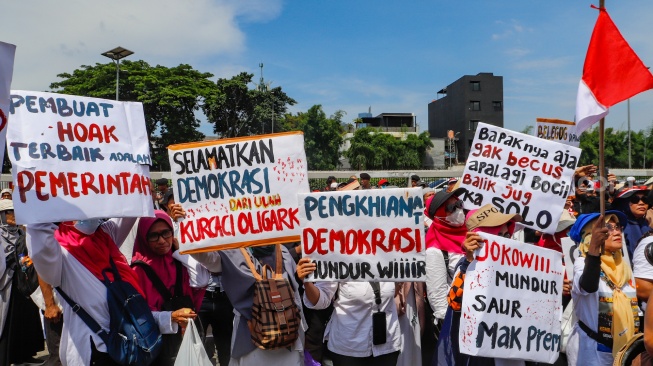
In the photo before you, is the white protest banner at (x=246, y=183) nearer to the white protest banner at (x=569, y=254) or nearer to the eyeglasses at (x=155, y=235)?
the eyeglasses at (x=155, y=235)

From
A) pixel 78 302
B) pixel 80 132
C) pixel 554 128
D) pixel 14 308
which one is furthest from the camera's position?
pixel 554 128

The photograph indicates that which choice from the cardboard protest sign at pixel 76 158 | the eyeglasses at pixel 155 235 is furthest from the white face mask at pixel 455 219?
the cardboard protest sign at pixel 76 158

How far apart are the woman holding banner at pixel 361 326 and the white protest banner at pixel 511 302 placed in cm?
83

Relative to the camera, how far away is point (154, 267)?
4.16 m

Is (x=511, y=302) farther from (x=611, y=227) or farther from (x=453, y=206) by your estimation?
(x=453, y=206)

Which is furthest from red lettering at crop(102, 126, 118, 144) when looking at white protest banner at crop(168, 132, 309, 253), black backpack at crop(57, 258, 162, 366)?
black backpack at crop(57, 258, 162, 366)

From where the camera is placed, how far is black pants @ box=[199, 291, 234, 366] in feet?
19.5

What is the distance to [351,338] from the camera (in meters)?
4.53

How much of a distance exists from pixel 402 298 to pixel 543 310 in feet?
3.98

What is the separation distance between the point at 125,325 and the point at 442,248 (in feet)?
8.88

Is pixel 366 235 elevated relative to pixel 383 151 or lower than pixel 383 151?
elevated

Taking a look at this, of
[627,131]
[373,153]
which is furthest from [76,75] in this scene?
[627,131]

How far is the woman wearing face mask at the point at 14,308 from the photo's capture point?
235 inches

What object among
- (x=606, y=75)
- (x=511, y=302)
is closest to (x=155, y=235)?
(x=511, y=302)
